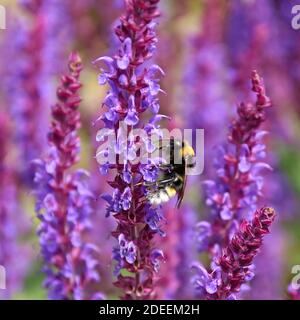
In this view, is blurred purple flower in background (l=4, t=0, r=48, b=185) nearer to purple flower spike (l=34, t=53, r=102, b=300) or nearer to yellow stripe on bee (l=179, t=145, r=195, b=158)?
purple flower spike (l=34, t=53, r=102, b=300)

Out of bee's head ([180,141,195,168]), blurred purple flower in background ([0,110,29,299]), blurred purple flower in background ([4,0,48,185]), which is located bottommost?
blurred purple flower in background ([0,110,29,299])

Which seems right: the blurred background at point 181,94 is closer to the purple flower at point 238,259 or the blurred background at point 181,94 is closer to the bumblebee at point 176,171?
the bumblebee at point 176,171

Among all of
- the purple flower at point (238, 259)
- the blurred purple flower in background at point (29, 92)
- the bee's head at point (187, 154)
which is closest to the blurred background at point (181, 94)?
the blurred purple flower in background at point (29, 92)

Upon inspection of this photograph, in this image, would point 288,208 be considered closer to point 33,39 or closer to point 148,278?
point 33,39

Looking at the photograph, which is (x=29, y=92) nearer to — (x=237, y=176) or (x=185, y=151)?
(x=185, y=151)

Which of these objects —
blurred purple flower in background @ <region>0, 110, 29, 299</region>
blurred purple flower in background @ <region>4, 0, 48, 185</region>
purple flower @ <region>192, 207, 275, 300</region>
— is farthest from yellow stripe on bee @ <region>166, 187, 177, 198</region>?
blurred purple flower in background @ <region>4, 0, 48, 185</region>

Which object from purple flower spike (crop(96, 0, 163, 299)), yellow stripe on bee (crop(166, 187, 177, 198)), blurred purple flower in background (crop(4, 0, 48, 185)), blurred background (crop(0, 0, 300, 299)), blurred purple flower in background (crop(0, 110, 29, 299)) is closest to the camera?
purple flower spike (crop(96, 0, 163, 299))

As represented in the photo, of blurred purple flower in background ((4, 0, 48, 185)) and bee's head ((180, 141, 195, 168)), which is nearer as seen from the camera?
bee's head ((180, 141, 195, 168))

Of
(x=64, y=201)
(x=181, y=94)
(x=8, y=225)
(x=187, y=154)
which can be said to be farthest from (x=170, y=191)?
(x=181, y=94)
